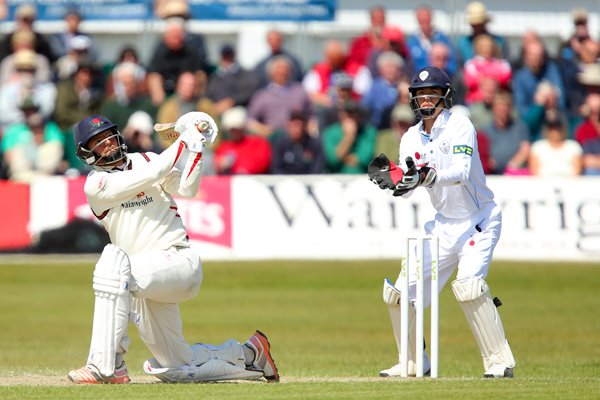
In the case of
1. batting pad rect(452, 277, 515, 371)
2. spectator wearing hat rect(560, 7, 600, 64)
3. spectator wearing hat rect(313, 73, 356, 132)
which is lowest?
batting pad rect(452, 277, 515, 371)

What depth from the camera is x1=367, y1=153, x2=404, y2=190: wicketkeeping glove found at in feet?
29.7

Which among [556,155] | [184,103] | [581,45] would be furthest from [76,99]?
[581,45]

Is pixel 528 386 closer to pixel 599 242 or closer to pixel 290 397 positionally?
pixel 290 397

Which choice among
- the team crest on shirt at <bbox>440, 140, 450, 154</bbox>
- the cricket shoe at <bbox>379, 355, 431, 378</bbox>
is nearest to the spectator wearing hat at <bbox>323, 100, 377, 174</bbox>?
the cricket shoe at <bbox>379, 355, 431, 378</bbox>

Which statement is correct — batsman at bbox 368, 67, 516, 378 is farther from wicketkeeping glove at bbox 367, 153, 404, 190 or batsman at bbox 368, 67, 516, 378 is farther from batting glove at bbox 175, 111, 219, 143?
batting glove at bbox 175, 111, 219, 143

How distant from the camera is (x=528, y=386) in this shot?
28.4ft

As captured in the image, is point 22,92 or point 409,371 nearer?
point 409,371

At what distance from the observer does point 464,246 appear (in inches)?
375

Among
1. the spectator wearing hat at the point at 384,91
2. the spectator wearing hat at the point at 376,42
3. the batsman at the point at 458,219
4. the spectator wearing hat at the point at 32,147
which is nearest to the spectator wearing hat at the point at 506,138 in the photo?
the spectator wearing hat at the point at 384,91

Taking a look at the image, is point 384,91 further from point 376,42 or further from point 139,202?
point 139,202

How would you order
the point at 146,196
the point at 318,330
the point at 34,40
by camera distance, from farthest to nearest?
the point at 34,40, the point at 318,330, the point at 146,196

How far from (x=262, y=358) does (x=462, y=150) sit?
1912 millimetres

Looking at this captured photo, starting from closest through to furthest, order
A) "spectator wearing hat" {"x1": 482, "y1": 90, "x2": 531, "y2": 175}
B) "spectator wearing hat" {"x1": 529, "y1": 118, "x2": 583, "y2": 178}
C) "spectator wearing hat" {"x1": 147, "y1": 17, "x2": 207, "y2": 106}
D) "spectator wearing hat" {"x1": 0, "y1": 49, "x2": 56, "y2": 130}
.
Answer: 1. "spectator wearing hat" {"x1": 529, "y1": 118, "x2": 583, "y2": 178}
2. "spectator wearing hat" {"x1": 482, "y1": 90, "x2": 531, "y2": 175}
3. "spectator wearing hat" {"x1": 147, "y1": 17, "x2": 207, "y2": 106}
4. "spectator wearing hat" {"x1": 0, "y1": 49, "x2": 56, "y2": 130}

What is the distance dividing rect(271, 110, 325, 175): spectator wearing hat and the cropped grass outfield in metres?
1.38
